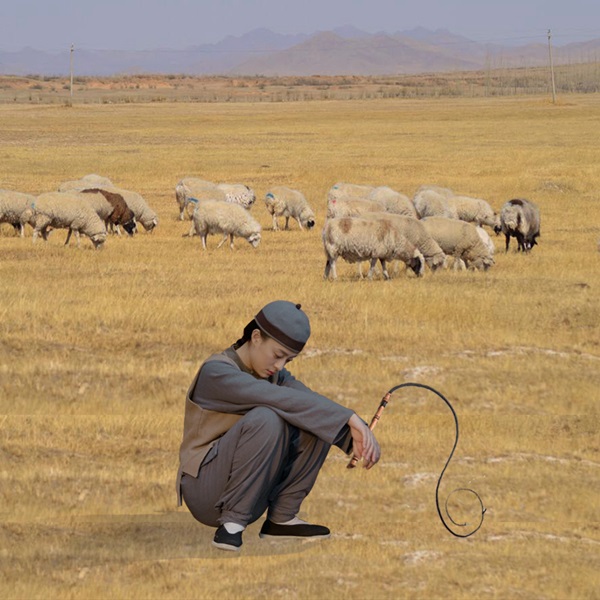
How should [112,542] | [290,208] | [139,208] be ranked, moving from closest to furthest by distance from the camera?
1. [112,542]
2. [139,208]
3. [290,208]

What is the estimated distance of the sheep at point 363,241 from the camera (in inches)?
782

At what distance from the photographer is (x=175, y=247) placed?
2591 cm

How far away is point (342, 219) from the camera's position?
1998 cm

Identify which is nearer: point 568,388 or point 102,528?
point 102,528

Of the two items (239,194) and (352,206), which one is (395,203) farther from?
(239,194)

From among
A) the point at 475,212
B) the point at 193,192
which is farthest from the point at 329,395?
the point at 193,192

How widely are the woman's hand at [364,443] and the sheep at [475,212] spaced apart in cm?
2197

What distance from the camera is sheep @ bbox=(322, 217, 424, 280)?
19859 millimetres

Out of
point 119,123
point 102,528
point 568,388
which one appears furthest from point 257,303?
point 119,123

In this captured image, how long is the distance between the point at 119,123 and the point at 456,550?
67358 millimetres

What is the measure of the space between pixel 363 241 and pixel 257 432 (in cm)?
1357

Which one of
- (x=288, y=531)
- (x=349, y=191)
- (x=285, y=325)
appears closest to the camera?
(x=285, y=325)

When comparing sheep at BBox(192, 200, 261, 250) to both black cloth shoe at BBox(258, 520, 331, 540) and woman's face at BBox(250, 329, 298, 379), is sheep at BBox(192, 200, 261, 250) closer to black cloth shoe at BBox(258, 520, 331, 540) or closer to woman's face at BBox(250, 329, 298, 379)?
black cloth shoe at BBox(258, 520, 331, 540)

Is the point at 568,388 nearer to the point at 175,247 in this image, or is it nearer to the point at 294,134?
the point at 175,247
